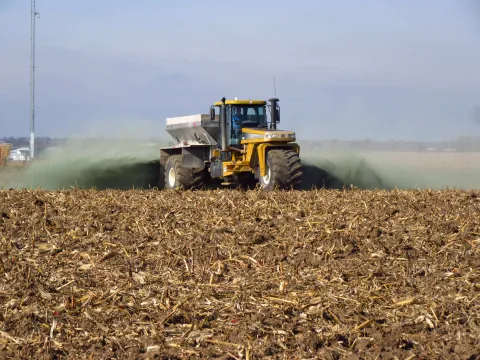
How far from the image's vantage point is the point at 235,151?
18.8 meters

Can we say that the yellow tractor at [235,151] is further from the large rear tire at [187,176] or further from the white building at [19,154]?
the white building at [19,154]

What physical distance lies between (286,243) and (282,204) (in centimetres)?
253

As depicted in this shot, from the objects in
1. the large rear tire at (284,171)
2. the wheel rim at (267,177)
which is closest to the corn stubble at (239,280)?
the large rear tire at (284,171)

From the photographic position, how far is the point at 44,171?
2272 cm

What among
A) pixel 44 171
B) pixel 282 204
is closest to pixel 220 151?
pixel 44 171

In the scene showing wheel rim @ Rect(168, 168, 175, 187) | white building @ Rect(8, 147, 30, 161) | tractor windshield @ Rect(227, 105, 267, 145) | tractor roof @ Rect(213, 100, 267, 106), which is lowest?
wheel rim @ Rect(168, 168, 175, 187)

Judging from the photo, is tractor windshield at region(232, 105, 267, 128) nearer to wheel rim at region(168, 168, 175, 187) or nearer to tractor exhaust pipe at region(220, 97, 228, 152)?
tractor exhaust pipe at region(220, 97, 228, 152)

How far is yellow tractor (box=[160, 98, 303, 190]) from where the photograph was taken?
17.2 m

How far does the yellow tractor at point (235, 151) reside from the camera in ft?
56.4

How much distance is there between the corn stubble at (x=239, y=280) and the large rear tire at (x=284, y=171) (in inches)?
256

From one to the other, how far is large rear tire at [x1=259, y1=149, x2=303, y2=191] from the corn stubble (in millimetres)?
6501

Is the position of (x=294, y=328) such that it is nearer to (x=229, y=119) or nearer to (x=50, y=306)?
(x=50, y=306)

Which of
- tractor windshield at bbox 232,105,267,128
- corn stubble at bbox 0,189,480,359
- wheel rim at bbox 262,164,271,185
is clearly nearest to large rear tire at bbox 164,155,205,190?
tractor windshield at bbox 232,105,267,128

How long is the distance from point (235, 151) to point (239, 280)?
12363mm
